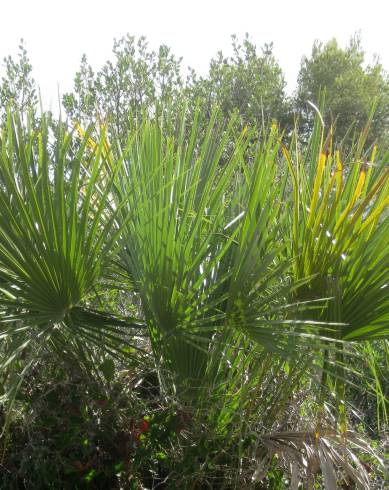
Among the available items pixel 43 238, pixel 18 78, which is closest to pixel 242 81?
pixel 18 78

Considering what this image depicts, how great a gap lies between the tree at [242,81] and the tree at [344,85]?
161 inches

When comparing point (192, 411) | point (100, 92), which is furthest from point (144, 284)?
point (100, 92)

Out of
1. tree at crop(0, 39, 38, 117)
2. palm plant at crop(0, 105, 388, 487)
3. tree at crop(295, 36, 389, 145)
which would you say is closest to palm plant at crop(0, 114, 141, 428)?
palm plant at crop(0, 105, 388, 487)

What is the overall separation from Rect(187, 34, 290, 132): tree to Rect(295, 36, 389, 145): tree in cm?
408

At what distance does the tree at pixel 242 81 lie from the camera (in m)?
8.15

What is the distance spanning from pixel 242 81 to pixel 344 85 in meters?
6.70

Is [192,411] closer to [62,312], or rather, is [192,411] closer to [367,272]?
[62,312]

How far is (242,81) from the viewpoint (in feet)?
28.9

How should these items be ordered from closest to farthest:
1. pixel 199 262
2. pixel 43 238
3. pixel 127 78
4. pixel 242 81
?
pixel 43 238 → pixel 199 262 → pixel 127 78 → pixel 242 81

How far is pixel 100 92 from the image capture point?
26.3ft

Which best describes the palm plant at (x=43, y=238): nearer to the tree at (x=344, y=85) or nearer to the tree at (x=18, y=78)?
the tree at (x=18, y=78)

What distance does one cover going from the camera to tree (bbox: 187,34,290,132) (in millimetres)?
8148

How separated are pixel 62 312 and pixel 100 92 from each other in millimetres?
5918

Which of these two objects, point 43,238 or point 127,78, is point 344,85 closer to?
point 127,78
